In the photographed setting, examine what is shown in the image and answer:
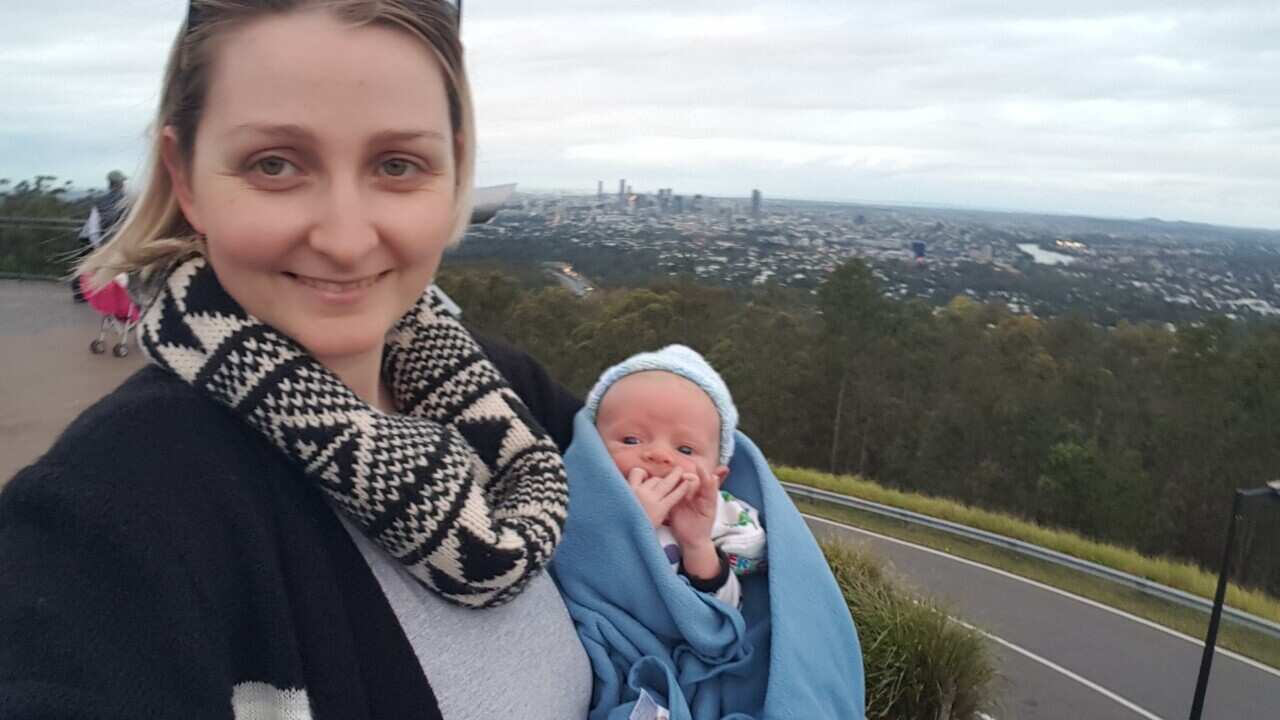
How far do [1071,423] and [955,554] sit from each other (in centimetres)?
1587

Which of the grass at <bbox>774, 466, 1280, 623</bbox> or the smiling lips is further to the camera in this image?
the grass at <bbox>774, 466, 1280, 623</bbox>

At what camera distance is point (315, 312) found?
110cm

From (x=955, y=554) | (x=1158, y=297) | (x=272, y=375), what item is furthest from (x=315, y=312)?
(x=1158, y=297)

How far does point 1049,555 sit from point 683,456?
53.3 ft

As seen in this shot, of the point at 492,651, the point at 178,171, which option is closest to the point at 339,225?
the point at 178,171

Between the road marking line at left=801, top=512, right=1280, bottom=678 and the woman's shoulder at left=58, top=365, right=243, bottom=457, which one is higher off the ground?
the woman's shoulder at left=58, top=365, right=243, bottom=457

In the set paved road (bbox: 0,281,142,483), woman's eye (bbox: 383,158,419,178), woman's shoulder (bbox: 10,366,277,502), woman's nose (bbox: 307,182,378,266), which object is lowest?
paved road (bbox: 0,281,142,483)

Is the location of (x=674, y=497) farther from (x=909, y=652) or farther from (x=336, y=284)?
(x=909, y=652)

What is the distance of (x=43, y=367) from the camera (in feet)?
21.9

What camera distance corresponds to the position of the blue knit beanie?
2.11 m

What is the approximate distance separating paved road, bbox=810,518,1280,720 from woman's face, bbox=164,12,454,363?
1014cm

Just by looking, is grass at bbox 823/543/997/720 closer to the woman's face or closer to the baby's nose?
the baby's nose

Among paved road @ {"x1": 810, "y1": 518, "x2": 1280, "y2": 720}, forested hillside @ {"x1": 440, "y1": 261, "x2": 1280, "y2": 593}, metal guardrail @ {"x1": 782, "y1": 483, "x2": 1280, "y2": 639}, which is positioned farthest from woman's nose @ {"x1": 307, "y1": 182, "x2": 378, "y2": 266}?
forested hillside @ {"x1": 440, "y1": 261, "x2": 1280, "y2": 593}

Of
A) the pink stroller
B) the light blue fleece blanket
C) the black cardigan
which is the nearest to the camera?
the black cardigan
